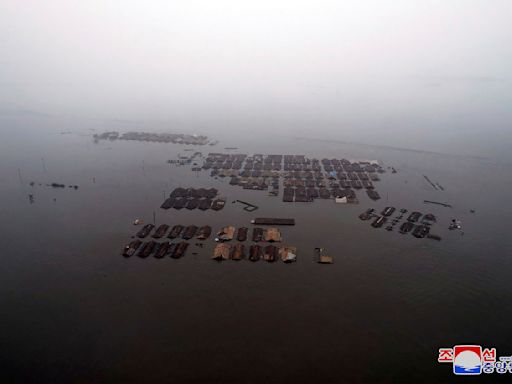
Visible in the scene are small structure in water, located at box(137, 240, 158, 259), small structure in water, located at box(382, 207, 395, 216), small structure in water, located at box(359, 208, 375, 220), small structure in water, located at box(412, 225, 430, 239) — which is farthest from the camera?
small structure in water, located at box(382, 207, 395, 216)

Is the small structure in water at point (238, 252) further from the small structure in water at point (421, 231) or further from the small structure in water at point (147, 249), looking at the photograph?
the small structure in water at point (421, 231)

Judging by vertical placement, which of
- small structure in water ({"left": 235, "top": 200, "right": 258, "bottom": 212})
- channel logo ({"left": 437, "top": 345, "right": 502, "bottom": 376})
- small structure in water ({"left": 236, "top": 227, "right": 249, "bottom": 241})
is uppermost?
small structure in water ({"left": 235, "top": 200, "right": 258, "bottom": 212})

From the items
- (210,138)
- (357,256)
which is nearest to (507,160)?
(357,256)

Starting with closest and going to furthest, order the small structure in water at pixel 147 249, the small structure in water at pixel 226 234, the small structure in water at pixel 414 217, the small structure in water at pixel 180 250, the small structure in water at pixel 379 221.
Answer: the small structure in water at pixel 180 250
the small structure in water at pixel 147 249
the small structure in water at pixel 226 234
the small structure in water at pixel 379 221
the small structure in water at pixel 414 217

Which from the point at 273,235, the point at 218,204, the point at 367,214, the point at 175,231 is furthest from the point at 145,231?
the point at 367,214

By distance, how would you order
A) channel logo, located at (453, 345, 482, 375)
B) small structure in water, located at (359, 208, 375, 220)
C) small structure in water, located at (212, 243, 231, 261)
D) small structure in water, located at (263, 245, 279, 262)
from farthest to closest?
small structure in water, located at (359, 208, 375, 220), small structure in water, located at (212, 243, 231, 261), small structure in water, located at (263, 245, 279, 262), channel logo, located at (453, 345, 482, 375)

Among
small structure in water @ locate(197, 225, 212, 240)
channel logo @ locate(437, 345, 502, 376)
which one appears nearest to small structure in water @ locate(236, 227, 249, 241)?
small structure in water @ locate(197, 225, 212, 240)

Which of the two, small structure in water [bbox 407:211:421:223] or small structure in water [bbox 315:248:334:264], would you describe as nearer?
small structure in water [bbox 315:248:334:264]

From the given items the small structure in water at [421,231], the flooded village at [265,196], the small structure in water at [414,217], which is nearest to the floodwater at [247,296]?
the small structure in water at [421,231]

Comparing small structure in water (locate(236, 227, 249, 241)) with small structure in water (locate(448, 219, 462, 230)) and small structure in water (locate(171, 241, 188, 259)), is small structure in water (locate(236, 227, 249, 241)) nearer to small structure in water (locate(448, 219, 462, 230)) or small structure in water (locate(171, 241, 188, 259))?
small structure in water (locate(171, 241, 188, 259))
